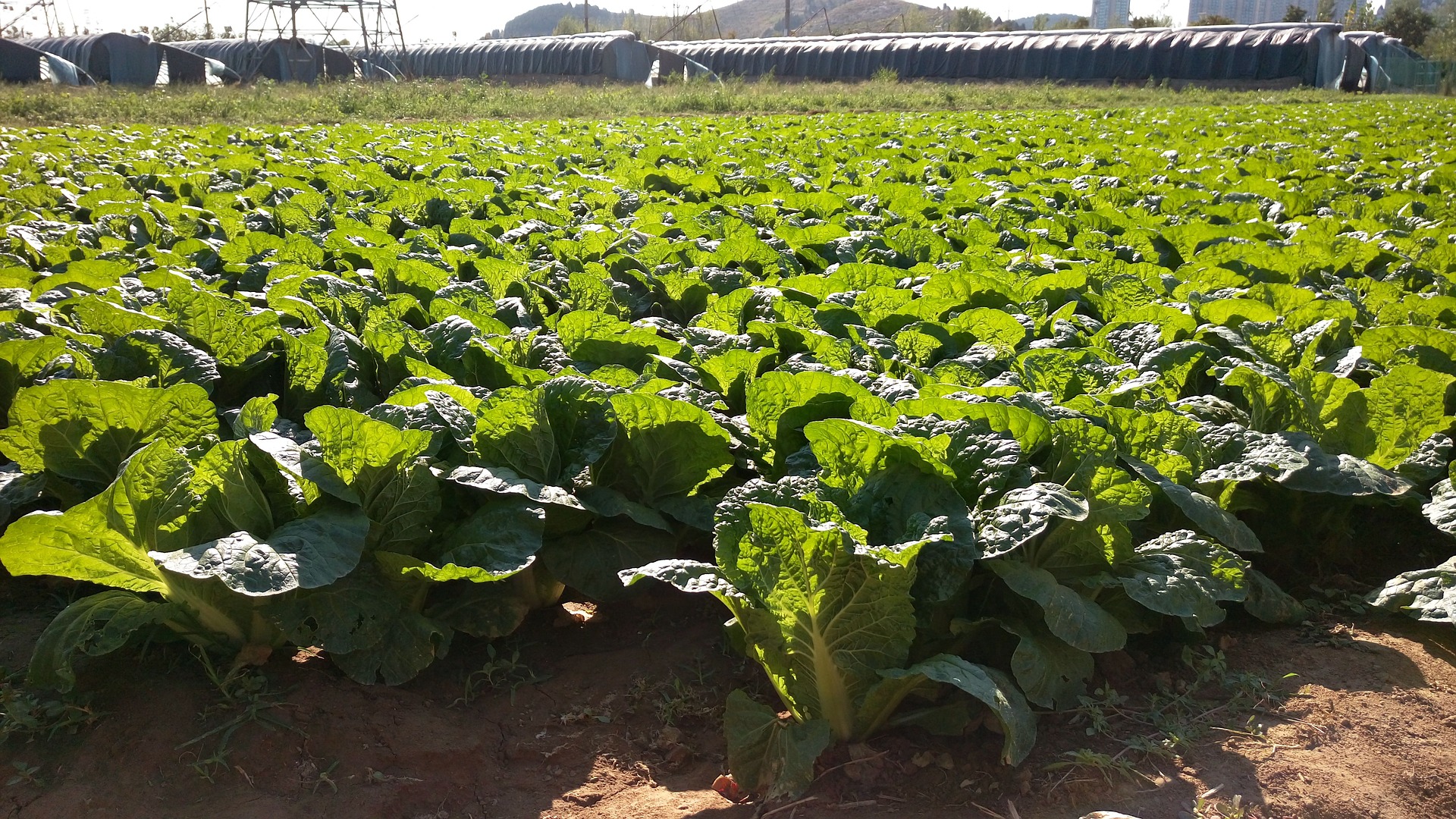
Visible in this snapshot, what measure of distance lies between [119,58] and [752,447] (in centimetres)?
4223

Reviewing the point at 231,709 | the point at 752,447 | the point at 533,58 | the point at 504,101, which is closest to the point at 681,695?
the point at 752,447

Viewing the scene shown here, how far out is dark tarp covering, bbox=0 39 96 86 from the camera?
3152cm

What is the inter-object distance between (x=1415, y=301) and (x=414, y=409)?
4.10 meters

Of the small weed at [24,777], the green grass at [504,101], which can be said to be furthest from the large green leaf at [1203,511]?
the green grass at [504,101]

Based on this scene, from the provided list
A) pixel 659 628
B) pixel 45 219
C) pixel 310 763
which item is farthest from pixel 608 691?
pixel 45 219

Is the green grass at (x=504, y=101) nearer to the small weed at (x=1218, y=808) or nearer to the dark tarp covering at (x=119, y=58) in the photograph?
the dark tarp covering at (x=119, y=58)

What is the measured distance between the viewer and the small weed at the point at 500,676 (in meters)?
2.59

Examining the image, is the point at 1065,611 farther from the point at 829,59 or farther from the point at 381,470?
the point at 829,59

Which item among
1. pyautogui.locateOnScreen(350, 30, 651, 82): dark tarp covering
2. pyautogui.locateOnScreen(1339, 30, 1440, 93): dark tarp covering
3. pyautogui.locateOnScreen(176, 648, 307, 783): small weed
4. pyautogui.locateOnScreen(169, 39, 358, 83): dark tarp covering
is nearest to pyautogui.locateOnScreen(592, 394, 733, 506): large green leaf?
pyautogui.locateOnScreen(176, 648, 307, 783): small weed

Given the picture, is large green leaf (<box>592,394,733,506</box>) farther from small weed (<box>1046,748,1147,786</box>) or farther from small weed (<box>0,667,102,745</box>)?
small weed (<box>0,667,102,745</box>)

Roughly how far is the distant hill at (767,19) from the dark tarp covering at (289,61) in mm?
33299

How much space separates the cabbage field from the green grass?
17610 millimetres

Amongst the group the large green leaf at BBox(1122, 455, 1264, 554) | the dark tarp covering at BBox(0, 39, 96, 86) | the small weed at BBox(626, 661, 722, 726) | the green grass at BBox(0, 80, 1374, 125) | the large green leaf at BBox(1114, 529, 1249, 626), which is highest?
the dark tarp covering at BBox(0, 39, 96, 86)

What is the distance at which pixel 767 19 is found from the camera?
440 ft
